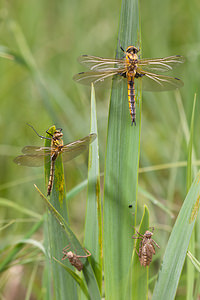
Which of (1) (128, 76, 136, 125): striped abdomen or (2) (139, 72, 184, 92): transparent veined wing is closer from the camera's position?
(1) (128, 76, 136, 125): striped abdomen

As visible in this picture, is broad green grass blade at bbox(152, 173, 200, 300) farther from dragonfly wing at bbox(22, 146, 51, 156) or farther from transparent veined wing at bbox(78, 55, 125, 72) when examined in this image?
transparent veined wing at bbox(78, 55, 125, 72)

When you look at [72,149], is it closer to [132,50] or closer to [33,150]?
[33,150]

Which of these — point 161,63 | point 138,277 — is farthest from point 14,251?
point 161,63

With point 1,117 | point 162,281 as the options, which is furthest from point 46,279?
point 1,117

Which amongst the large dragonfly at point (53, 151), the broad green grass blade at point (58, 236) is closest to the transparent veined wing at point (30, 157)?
the large dragonfly at point (53, 151)

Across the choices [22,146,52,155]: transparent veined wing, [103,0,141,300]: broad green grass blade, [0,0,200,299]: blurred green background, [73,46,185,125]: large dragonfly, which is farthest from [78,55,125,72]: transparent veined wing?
[0,0,200,299]: blurred green background

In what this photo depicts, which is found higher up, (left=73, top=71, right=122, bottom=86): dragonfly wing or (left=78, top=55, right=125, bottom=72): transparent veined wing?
(left=78, top=55, right=125, bottom=72): transparent veined wing

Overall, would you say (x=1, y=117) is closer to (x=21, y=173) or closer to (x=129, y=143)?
(x=21, y=173)
